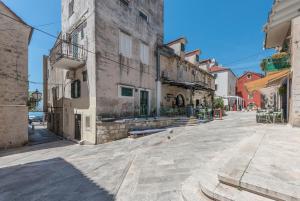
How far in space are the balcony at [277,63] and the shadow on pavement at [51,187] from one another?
10.9m

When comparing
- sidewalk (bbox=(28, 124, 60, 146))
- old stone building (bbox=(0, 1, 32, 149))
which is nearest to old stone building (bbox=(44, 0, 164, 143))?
sidewalk (bbox=(28, 124, 60, 146))

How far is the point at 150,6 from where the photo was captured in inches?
588


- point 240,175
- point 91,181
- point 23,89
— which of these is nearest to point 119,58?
point 23,89

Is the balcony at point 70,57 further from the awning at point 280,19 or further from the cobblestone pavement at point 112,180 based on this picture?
the awning at point 280,19

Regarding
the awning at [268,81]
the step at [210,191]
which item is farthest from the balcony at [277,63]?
the step at [210,191]

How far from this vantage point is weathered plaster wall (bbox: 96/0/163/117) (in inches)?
423

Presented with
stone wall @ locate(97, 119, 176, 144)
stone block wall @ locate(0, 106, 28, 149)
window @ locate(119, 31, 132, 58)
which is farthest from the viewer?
window @ locate(119, 31, 132, 58)

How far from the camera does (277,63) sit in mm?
9336

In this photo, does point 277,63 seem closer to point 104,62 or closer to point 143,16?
point 104,62

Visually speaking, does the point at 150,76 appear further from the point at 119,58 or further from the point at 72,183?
the point at 72,183

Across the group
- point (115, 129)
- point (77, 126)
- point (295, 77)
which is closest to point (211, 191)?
point (115, 129)

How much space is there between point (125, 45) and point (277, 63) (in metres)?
10.1

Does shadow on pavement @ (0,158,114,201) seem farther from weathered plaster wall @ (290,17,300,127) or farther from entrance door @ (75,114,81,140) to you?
weathered plaster wall @ (290,17,300,127)

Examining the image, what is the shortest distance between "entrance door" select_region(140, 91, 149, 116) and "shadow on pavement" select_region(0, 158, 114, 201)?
27.7 feet
